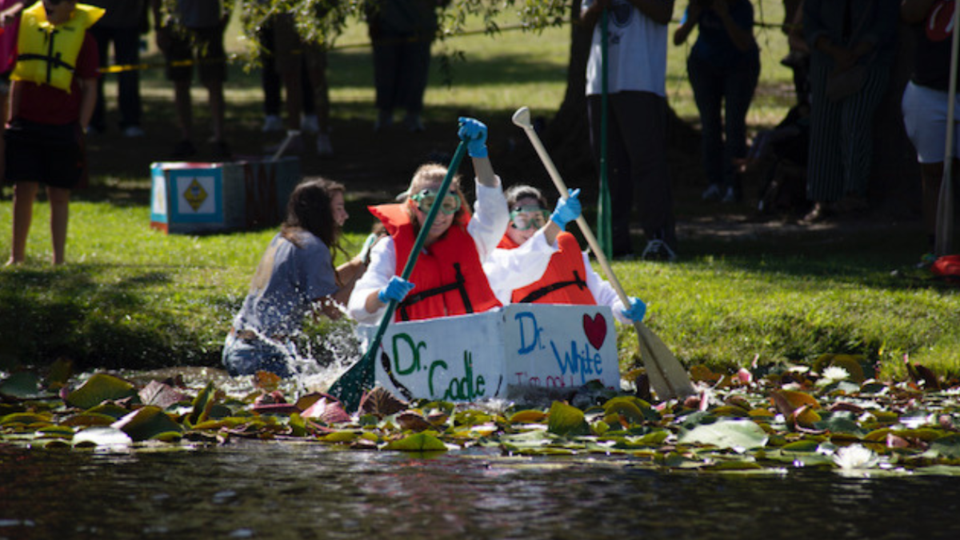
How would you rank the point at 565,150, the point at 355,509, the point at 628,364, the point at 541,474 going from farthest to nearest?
the point at 565,150 < the point at 628,364 < the point at 541,474 < the point at 355,509

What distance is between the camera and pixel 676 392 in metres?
5.84

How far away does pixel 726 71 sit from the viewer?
11625 mm

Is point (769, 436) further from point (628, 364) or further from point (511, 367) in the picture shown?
point (628, 364)

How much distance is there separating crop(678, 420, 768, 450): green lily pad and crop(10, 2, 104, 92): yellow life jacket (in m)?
5.26

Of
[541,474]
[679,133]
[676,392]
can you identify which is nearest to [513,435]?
[541,474]

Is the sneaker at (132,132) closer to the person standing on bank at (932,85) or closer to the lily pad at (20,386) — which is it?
the person standing on bank at (932,85)

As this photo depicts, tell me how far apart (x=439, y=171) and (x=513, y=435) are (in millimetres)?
1622

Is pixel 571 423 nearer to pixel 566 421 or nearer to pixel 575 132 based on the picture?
pixel 566 421

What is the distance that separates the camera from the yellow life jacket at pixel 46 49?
27.9ft

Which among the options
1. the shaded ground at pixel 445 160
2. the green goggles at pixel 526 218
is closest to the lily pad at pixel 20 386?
the green goggles at pixel 526 218

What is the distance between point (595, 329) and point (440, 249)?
2.56 ft

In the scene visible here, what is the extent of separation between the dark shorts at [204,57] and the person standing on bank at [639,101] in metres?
5.20


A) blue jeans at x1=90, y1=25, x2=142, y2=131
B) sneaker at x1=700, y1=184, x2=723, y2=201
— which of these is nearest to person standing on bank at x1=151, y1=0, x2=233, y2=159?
blue jeans at x1=90, y1=25, x2=142, y2=131

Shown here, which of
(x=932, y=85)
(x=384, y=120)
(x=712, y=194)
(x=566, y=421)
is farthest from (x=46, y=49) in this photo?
(x=384, y=120)
